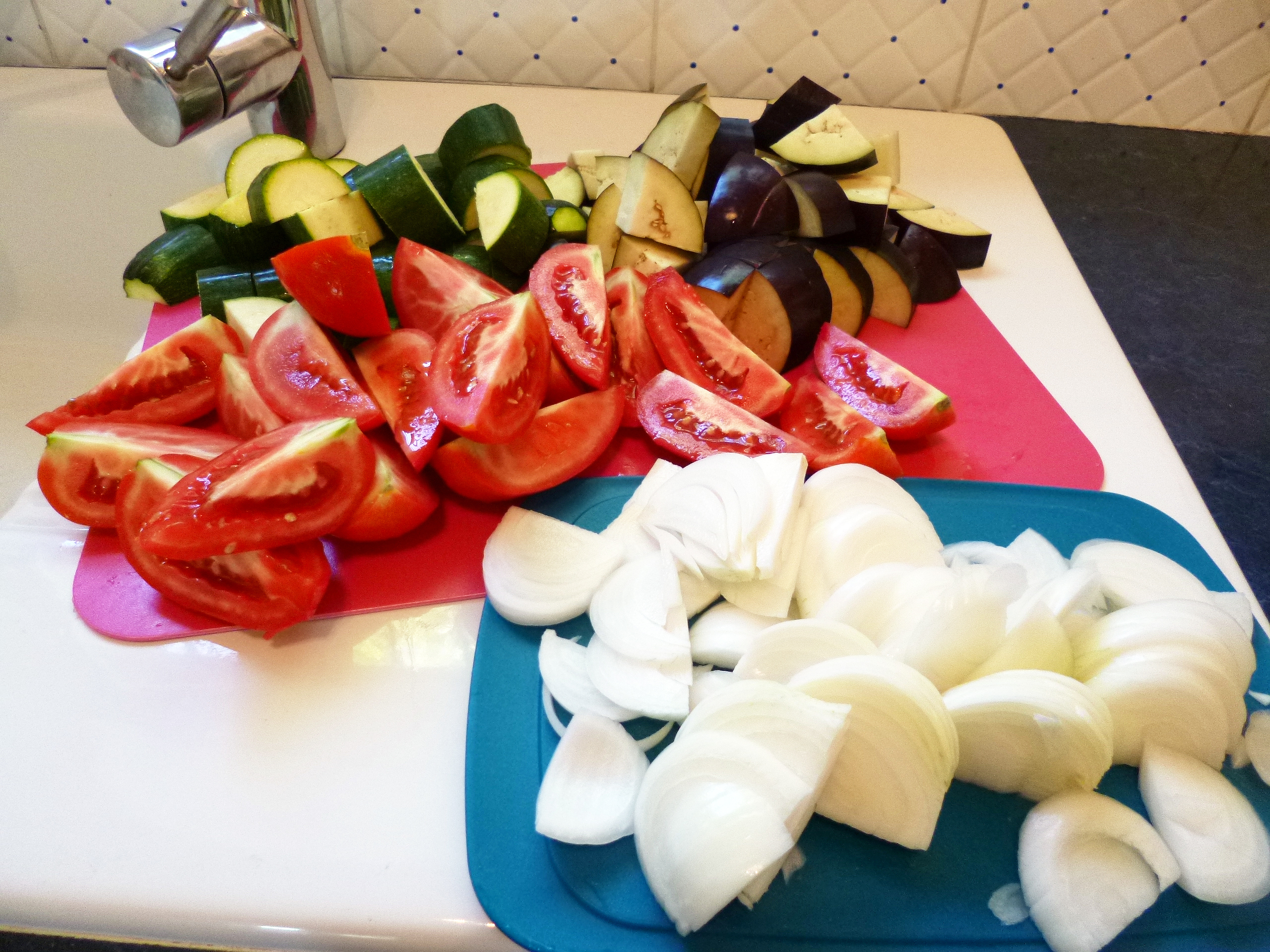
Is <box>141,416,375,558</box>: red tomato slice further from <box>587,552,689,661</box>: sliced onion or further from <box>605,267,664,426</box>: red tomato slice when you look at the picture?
<box>605,267,664,426</box>: red tomato slice

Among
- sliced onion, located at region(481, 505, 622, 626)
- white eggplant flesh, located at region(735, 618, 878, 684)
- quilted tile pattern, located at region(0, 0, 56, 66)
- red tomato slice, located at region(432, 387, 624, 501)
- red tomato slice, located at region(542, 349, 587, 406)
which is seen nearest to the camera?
white eggplant flesh, located at region(735, 618, 878, 684)

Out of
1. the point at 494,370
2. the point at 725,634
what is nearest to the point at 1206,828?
→ the point at 725,634

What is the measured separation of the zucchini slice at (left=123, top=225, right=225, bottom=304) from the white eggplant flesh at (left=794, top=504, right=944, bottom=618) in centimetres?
110

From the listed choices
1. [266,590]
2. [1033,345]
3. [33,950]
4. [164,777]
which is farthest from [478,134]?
[33,950]

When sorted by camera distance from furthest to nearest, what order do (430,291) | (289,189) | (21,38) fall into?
(21,38) < (289,189) < (430,291)

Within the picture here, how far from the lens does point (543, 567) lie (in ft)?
3.35

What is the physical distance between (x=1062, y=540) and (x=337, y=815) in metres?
0.95

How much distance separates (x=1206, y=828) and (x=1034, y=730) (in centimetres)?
20

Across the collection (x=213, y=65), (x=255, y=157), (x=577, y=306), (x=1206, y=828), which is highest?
(x=213, y=65)

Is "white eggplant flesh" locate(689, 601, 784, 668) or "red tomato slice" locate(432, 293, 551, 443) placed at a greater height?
"red tomato slice" locate(432, 293, 551, 443)

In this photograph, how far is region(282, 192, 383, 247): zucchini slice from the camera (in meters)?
1.36

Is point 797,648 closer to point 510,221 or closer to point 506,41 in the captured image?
point 510,221

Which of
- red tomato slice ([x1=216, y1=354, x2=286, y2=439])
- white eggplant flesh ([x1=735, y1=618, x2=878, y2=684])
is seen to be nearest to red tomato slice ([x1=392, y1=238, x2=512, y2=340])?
red tomato slice ([x1=216, y1=354, x2=286, y2=439])

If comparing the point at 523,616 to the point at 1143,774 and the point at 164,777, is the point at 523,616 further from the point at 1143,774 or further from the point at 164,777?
the point at 1143,774
